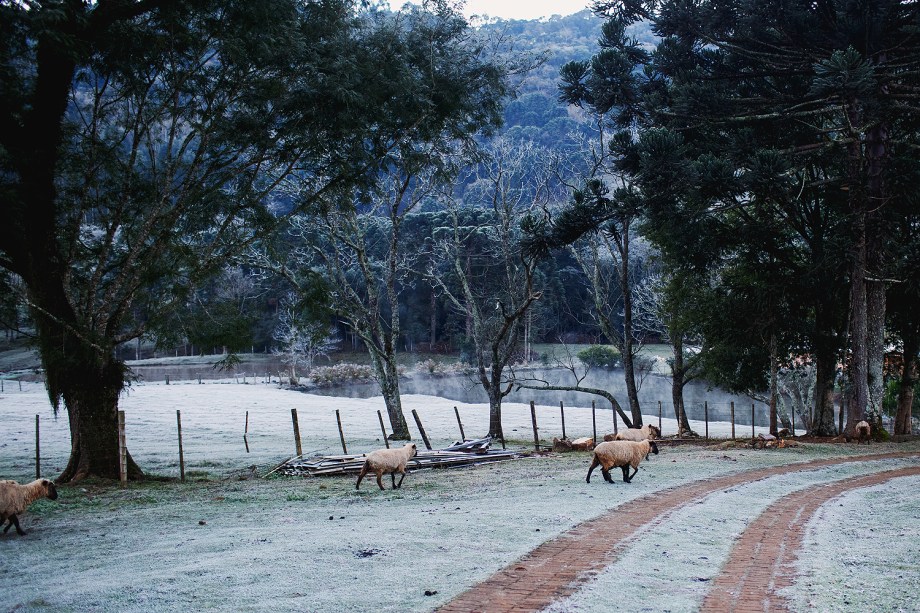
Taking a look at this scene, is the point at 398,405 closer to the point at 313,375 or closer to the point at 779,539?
the point at 779,539

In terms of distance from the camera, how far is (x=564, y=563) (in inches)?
275

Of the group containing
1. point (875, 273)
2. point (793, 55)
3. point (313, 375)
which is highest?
point (793, 55)

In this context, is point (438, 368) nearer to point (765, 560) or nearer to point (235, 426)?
point (235, 426)

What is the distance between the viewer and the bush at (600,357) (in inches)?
1992

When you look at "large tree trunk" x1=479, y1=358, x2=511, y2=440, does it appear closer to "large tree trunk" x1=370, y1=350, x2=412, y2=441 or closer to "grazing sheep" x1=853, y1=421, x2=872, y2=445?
"large tree trunk" x1=370, y1=350, x2=412, y2=441

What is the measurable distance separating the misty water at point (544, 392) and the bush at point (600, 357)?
1.24m

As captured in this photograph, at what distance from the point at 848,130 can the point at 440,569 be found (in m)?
17.1

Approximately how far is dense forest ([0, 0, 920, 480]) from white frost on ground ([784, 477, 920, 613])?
32.7ft

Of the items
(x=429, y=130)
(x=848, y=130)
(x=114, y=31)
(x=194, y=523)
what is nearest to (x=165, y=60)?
(x=114, y=31)

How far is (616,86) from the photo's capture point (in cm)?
2364

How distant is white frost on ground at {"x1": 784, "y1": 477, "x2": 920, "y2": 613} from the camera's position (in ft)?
19.2

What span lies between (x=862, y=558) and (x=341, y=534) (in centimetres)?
519

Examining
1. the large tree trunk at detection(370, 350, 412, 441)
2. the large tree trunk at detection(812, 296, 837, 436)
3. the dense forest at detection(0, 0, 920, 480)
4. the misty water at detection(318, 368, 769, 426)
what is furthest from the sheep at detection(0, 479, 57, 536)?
the misty water at detection(318, 368, 769, 426)

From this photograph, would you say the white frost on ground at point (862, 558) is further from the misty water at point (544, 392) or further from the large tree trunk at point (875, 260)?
the misty water at point (544, 392)
